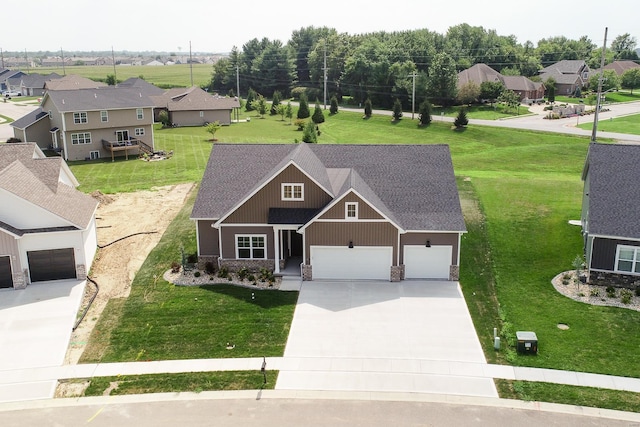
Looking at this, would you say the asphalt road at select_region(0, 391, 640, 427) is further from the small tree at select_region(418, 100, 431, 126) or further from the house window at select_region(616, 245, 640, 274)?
the small tree at select_region(418, 100, 431, 126)

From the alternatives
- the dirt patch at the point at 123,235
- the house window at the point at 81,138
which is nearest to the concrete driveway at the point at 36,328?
the dirt patch at the point at 123,235

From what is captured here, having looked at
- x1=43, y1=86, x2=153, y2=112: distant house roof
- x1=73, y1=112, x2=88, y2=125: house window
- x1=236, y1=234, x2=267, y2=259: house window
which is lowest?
x1=236, y1=234, x2=267, y2=259: house window

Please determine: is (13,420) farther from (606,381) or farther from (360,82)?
(360,82)

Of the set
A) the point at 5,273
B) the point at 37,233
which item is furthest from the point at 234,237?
the point at 5,273

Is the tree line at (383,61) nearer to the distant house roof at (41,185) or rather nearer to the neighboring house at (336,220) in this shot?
the neighboring house at (336,220)

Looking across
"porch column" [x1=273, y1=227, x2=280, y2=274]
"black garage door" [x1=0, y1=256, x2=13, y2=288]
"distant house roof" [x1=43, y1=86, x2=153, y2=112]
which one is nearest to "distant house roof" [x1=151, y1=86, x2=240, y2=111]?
"distant house roof" [x1=43, y1=86, x2=153, y2=112]

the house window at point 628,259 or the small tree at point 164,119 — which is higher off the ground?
the small tree at point 164,119

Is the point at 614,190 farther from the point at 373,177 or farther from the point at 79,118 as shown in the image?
the point at 79,118

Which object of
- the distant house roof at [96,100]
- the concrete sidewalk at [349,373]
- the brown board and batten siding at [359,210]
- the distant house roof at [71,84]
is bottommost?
the concrete sidewalk at [349,373]
